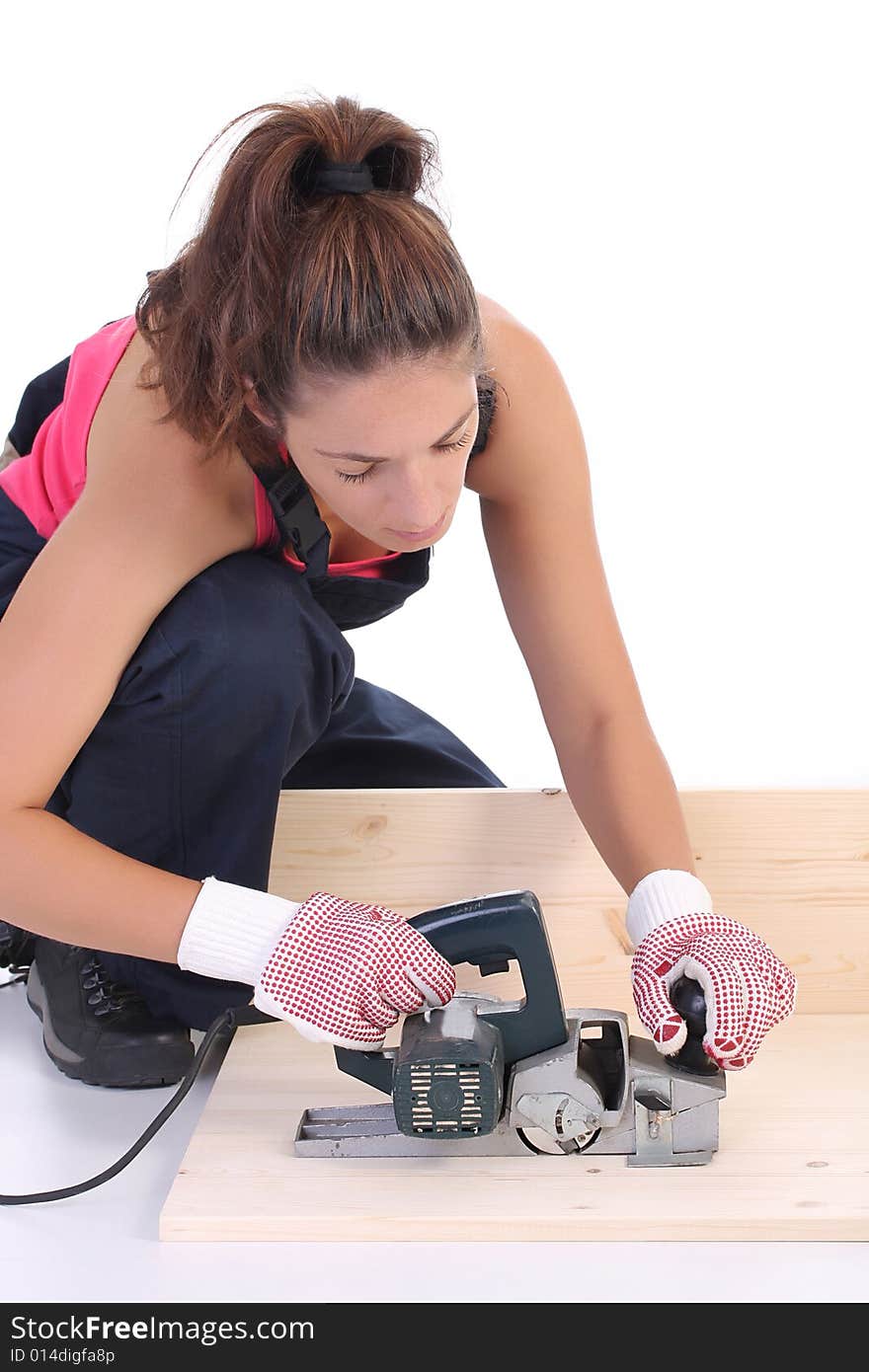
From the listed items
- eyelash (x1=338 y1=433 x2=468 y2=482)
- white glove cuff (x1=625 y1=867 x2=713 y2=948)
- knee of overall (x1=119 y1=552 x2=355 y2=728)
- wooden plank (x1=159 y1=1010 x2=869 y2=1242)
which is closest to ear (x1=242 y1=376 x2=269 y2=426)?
eyelash (x1=338 y1=433 x2=468 y2=482)

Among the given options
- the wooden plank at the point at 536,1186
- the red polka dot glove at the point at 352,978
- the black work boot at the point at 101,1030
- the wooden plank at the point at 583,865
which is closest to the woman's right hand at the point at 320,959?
the red polka dot glove at the point at 352,978

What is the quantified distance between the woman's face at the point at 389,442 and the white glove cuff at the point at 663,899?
0.42 meters

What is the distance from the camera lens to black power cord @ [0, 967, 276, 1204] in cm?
140

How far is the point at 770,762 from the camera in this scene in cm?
276

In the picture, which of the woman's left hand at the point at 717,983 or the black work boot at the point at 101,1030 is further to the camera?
the black work boot at the point at 101,1030

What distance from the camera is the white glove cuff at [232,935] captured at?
139 centimetres

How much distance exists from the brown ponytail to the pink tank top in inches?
6.2

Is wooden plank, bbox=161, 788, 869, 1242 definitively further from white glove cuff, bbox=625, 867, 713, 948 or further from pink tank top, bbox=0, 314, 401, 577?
pink tank top, bbox=0, 314, 401, 577

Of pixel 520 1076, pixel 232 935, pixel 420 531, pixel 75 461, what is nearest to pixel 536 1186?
pixel 520 1076

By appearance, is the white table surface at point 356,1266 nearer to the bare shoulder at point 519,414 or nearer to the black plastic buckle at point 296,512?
the black plastic buckle at point 296,512

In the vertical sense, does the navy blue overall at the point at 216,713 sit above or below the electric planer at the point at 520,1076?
above

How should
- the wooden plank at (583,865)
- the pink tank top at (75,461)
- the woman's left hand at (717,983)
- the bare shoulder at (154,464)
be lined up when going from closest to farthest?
the woman's left hand at (717,983), the bare shoulder at (154,464), the pink tank top at (75,461), the wooden plank at (583,865)

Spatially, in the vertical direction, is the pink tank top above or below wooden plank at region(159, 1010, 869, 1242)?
above

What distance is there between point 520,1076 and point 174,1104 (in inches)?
14.1
